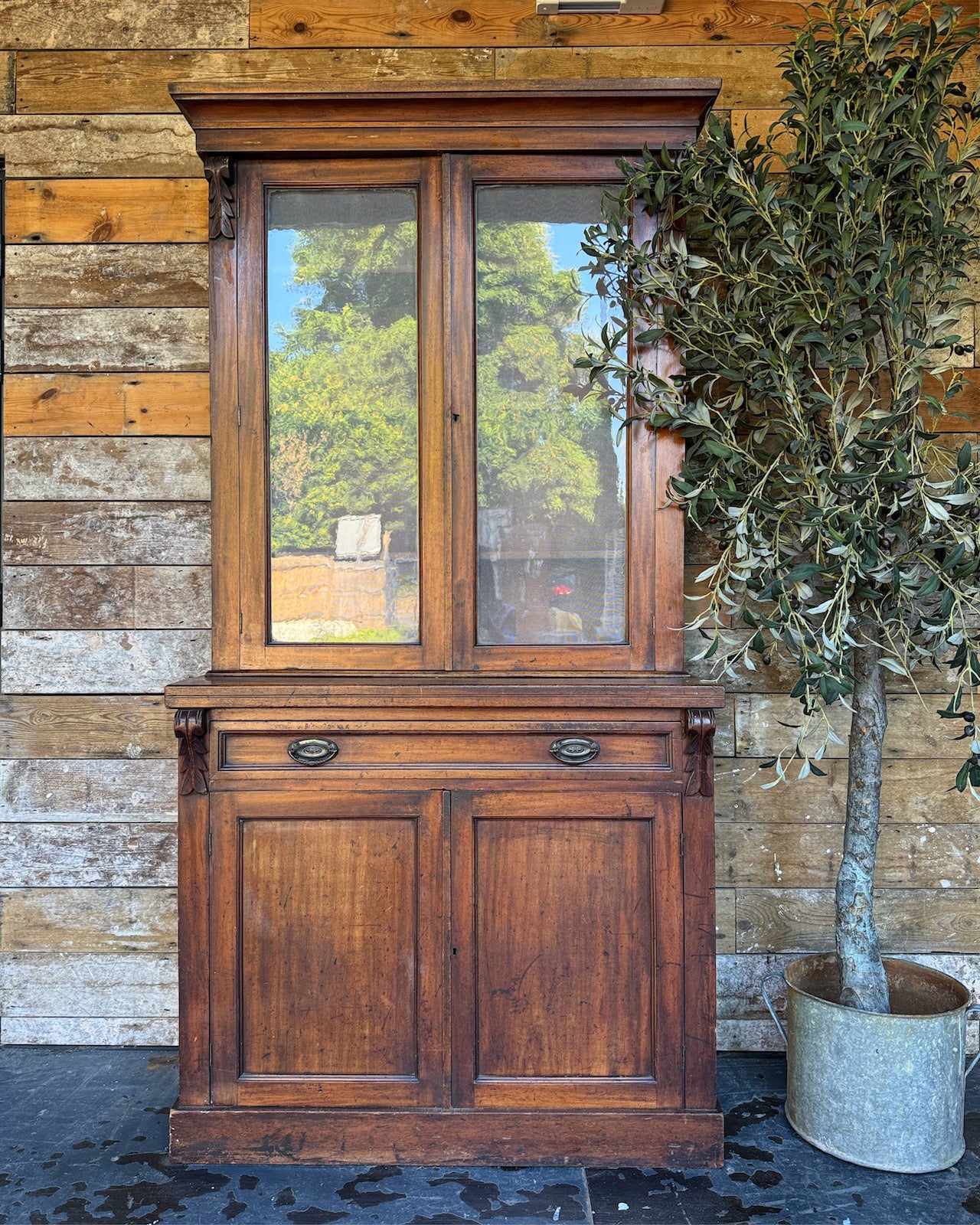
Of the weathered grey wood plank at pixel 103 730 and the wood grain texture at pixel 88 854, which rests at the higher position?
the weathered grey wood plank at pixel 103 730

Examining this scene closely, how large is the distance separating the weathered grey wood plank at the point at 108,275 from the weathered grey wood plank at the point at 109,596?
0.74m

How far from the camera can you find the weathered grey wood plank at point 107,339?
8.37 ft

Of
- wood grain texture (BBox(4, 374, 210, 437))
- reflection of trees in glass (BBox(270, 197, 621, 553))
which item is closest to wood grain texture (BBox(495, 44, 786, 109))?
reflection of trees in glass (BBox(270, 197, 621, 553))

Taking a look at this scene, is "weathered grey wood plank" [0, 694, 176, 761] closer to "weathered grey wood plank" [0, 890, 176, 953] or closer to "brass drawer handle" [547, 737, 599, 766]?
"weathered grey wood plank" [0, 890, 176, 953]

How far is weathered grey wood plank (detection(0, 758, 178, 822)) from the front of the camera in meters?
2.56

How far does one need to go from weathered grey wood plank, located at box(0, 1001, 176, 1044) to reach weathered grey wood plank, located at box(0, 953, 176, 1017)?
0.05 feet

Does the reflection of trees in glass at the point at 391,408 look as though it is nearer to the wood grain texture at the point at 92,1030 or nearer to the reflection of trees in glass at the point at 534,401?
the reflection of trees in glass at the point at 534,401

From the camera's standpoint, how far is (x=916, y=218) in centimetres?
209

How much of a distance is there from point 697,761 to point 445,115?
152 centimetres

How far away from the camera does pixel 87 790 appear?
2.57 meters

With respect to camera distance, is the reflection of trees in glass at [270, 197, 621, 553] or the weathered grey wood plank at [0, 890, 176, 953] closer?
the reflection of trees in glass at [270, 197, 621, 553]

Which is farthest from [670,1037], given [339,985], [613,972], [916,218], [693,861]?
[916,218]

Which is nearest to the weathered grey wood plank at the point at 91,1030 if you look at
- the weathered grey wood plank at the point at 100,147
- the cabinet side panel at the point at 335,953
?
the cabinet side panel at the point at 335,953

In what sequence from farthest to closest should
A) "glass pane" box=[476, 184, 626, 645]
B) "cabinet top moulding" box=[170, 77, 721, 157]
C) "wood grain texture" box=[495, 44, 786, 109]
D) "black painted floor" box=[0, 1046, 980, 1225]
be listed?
"wood grain texture" box=[495, 44, 786, 109] < "glass pane" box=[476, 184, 626, 645] < "cabinet top moulding" box=[170, 77, 721, 157] < "black painted floor" box=[0, 1046, 980, 1225]
